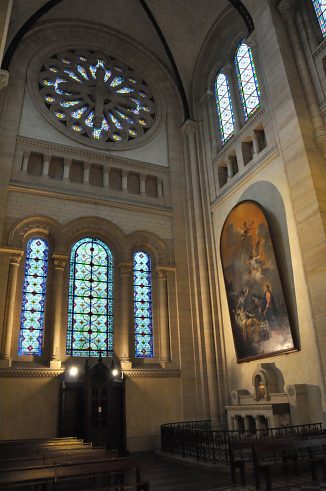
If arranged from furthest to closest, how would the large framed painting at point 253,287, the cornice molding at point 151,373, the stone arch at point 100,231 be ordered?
the stone arch at point 100,231 < the cornice molding at point 151,373 < the large framed painting at point 253,287

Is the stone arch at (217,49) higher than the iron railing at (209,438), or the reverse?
the stone arch at (217,49)

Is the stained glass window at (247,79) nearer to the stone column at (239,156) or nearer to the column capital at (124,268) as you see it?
the stone column at (239,156)

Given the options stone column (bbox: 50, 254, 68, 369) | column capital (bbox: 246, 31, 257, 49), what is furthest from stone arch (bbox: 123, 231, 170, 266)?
column capital (bbox: 246, 31, 257, 49)

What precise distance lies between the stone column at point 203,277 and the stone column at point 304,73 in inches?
252

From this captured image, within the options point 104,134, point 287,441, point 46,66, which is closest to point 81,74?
point 46,66

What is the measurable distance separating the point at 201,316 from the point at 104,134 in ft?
30.3

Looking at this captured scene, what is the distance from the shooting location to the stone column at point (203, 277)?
15.2m

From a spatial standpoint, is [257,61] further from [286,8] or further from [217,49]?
[217,49]

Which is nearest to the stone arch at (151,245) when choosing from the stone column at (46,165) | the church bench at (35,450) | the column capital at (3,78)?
the stone column at (46,165)

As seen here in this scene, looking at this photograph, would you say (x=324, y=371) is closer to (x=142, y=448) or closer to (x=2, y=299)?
(x=142, y=448)

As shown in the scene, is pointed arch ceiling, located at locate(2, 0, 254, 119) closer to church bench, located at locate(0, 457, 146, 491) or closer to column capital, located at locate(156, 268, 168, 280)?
column capital, located at locate(156, 268, 168, 280)

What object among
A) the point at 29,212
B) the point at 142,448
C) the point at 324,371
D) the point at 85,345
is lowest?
the point at 142,448

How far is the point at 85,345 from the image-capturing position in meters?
14.8

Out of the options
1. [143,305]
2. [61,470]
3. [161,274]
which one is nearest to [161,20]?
[161,274]
